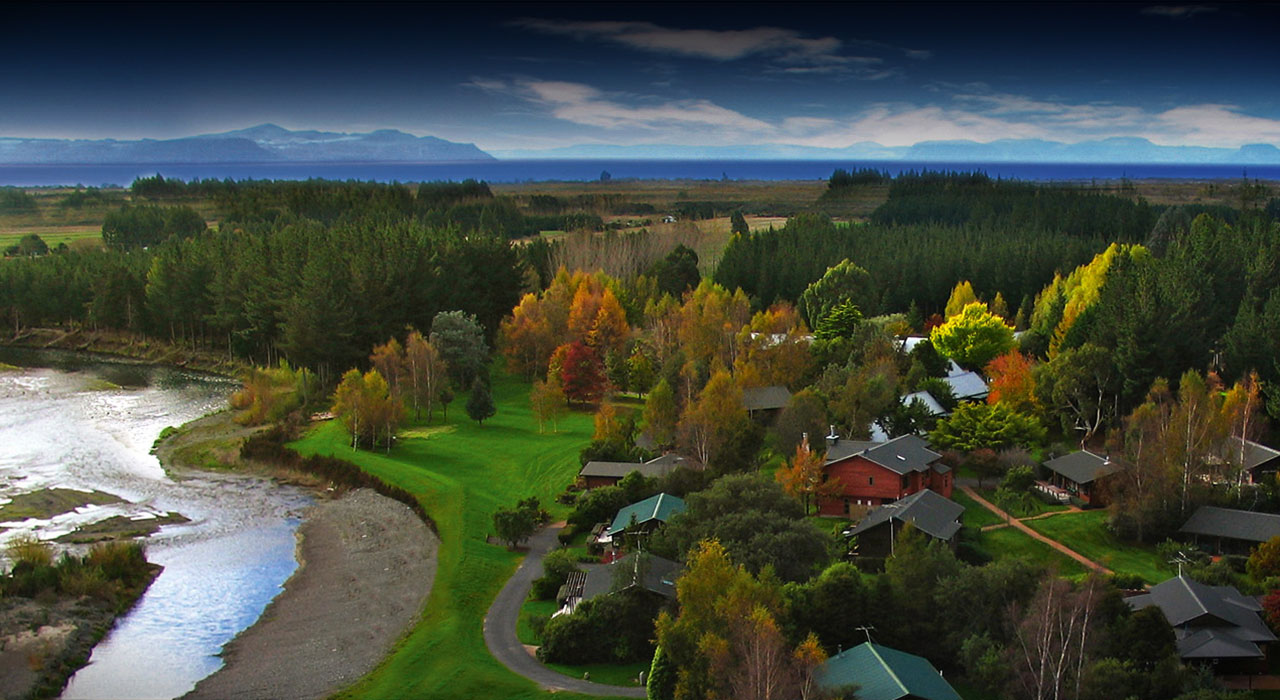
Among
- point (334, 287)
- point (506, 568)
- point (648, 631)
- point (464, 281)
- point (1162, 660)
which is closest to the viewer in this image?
point (1162, 660)

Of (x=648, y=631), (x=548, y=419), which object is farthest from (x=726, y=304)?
(x=648, y=631)

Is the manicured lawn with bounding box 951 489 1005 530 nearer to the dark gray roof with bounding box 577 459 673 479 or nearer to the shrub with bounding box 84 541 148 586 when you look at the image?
the dark gray roof with bounding box 577 459 673 479

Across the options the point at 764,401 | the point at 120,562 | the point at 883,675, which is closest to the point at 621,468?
the point at 764,401

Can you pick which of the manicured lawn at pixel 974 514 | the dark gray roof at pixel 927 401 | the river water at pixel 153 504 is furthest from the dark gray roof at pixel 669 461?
the river water at pixel 153 504

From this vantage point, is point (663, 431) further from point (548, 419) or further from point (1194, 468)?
point (1194, 468)

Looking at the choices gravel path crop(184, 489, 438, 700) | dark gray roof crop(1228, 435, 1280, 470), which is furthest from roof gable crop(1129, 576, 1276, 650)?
gravel path crop(184, 489, 438, 700)

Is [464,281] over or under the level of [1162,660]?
over

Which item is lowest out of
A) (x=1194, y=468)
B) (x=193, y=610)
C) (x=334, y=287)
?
(x=193, y=610)

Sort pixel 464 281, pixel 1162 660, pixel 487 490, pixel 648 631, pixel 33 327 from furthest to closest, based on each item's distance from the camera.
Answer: pixel 33 327 < pixel 464 281 < pixel 487 490 < pixel 648 631 < pixel 1162 660
